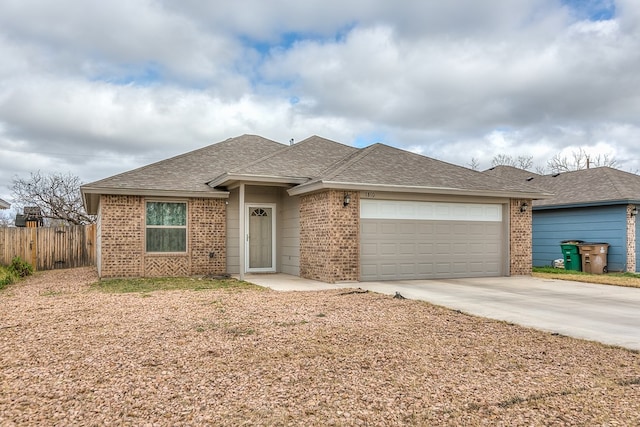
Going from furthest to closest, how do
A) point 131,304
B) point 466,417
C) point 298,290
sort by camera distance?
point 298,290, point 131,304, point 466,417

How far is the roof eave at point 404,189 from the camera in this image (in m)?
11.0

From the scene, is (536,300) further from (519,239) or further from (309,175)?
(309,175)

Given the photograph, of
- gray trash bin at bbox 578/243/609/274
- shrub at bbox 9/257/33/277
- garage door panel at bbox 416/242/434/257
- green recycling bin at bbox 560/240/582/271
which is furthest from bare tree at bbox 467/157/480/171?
shrub at bbox 9/257/33/277

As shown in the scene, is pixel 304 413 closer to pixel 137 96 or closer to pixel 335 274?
pixel 335 274

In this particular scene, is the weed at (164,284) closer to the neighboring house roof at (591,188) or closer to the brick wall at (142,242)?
the brick wall at (142,242)

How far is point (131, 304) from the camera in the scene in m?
7.94

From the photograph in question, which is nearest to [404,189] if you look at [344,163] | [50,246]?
[344,163]

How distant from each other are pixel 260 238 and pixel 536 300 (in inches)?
309

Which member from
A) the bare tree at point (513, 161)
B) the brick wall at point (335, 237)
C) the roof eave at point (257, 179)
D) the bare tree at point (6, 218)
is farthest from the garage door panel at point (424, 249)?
the bare tree at point (6, 218)

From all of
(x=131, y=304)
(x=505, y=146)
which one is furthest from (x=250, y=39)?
(x=505, y=146)

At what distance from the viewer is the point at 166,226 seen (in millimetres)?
12836

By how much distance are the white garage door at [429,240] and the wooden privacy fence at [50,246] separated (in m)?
11.9

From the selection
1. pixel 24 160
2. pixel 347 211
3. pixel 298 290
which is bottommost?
pixel 298 290

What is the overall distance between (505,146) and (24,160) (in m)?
34.4
